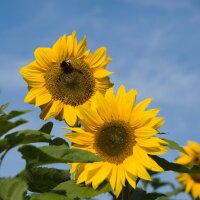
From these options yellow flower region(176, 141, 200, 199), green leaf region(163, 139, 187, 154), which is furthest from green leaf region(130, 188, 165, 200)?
yellow flower region(176, 141, 200, 199)

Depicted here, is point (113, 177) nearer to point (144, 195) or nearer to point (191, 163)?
point (144, 195)

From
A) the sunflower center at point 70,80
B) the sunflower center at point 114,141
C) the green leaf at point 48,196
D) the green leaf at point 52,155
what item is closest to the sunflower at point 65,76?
the sunflower center at point 70,80

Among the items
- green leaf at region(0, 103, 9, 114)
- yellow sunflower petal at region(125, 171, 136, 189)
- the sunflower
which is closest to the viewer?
green leaf at region(0, 103, 9, 114)

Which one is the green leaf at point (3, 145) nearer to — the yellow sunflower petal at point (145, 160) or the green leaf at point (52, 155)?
the green leaf at point (52, 155)

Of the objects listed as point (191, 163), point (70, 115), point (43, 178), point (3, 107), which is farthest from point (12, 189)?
point (191, 163)

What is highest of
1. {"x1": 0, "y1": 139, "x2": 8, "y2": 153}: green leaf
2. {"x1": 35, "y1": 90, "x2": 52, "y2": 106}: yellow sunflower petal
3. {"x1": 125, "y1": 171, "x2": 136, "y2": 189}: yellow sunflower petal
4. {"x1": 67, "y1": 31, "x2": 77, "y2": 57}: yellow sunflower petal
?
{"x1": 67, "y1": 31, "x2": 77, "y2": 57}: yellow sunflower petal

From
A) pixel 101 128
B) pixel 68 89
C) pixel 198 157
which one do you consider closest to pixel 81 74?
pixel 68 89

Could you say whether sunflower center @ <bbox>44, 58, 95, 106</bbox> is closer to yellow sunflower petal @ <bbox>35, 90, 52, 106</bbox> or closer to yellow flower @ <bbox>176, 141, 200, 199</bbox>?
yellow sunflower petal @ <bbox>35, 90, 52, 106</bbox>
